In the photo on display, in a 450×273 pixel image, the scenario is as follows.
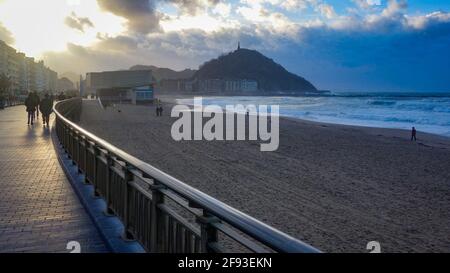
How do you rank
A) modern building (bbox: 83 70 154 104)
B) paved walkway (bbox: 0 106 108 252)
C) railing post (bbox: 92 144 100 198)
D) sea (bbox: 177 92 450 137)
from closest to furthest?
paved walkway (bbox: 0 106 108 252)
railing post (bbox: 92 144 100 198)
sea (bbox: 177 92 450 137)
modern building (bbox: 83 70 154 104)

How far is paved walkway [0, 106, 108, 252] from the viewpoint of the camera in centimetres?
470

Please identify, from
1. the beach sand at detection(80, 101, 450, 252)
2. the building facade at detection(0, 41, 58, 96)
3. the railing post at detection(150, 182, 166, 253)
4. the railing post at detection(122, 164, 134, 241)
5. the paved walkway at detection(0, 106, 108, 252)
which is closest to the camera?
the railing post at detection(150, 182, 166, 253)

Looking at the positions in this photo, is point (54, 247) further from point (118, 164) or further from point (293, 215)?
point (293, 215)

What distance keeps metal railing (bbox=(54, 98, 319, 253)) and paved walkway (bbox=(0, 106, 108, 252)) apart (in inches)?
18.0

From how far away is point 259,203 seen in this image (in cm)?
1036

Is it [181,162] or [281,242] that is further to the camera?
[181,162]

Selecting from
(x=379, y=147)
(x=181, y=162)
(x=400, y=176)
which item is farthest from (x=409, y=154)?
(x=181, y=162)

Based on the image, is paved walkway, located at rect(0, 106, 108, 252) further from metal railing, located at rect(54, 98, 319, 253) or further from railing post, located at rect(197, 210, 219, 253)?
railing post, located at rect(197, 210, 219, 253)

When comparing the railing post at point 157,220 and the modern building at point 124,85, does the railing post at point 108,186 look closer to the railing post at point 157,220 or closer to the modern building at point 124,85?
the railing post at point 157,220

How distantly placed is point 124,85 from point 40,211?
4361 inches

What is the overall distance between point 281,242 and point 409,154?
21.0m

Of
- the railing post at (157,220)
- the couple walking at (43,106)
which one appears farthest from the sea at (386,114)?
the railing post at (157,220)

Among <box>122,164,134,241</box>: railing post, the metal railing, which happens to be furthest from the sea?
<box>122,164,134,241</box>: railing post

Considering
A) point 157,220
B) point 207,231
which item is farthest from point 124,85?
point 207,231
